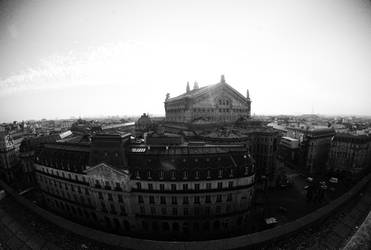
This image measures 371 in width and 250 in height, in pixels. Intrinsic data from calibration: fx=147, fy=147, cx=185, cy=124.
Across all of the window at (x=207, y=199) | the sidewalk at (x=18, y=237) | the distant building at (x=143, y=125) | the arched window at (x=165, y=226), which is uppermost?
the distant building at (x=143, y=125)

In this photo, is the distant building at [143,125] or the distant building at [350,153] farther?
the distant building at [143,125]

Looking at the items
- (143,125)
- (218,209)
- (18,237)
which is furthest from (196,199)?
(143,125)

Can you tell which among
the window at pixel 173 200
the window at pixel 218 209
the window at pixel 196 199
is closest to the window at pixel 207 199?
the window at pixel 196 199

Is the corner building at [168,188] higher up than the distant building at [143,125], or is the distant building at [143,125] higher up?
the distant building at [143,125]

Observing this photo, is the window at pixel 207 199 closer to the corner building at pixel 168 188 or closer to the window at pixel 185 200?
the corner building at pixel 168 188

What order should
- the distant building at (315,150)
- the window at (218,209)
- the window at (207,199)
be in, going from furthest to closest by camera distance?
the distant building at (315,150)
the window at (218,209)
the window at (207,199)

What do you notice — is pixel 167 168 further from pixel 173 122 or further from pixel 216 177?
pixel 173 122

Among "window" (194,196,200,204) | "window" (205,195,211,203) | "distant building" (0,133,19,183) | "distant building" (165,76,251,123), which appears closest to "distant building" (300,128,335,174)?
"distant building" (165,76,251,123)

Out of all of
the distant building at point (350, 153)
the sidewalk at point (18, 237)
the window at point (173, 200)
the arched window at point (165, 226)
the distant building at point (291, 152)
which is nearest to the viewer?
the sidewalk at point (18, 237)

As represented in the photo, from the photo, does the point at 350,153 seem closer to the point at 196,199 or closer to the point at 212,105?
the point at 212,105
